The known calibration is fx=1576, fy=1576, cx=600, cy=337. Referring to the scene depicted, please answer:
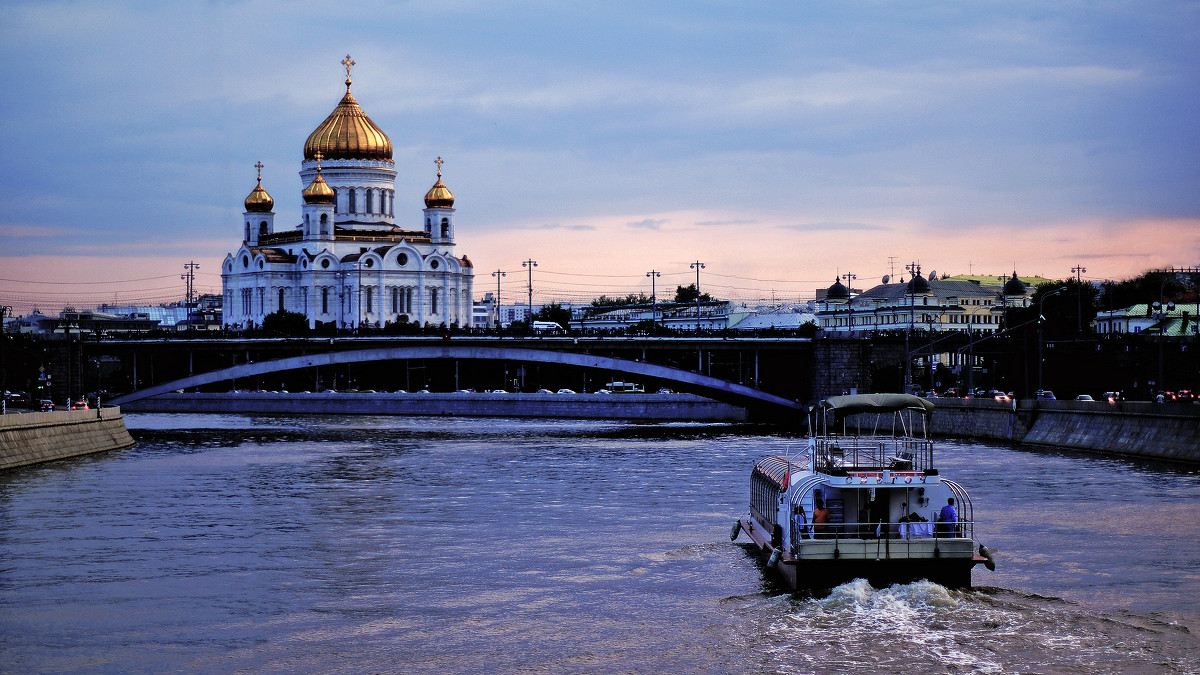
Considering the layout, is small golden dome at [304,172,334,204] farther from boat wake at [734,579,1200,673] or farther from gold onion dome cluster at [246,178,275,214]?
boat wake at [734,579,1200,673]

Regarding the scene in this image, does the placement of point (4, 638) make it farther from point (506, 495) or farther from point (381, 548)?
point (506, 495)

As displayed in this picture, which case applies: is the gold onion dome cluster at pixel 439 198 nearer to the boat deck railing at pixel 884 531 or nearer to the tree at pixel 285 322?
the tree at pixel 285 322

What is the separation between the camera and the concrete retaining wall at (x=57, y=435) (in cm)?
4834

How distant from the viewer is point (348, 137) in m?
138

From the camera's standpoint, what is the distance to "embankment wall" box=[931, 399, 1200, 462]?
49906mm

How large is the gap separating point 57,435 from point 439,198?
9056 centimetres

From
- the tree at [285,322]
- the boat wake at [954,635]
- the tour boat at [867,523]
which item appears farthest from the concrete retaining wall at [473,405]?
the boat wake at [954,635]

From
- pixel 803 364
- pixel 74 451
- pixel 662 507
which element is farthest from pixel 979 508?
pixel 803 364

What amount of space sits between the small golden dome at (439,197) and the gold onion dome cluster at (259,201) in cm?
1595

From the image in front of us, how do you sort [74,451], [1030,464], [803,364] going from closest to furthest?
[1030,464], [74,451], [803,364]

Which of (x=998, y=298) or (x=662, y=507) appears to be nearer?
(x=662, y=507)

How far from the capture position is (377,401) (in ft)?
315

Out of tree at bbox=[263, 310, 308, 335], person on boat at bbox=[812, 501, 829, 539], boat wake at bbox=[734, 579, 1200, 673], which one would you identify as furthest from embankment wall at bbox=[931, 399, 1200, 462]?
tree at bbox=[263, 310, 308, 335]

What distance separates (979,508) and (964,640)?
51.1 ft
